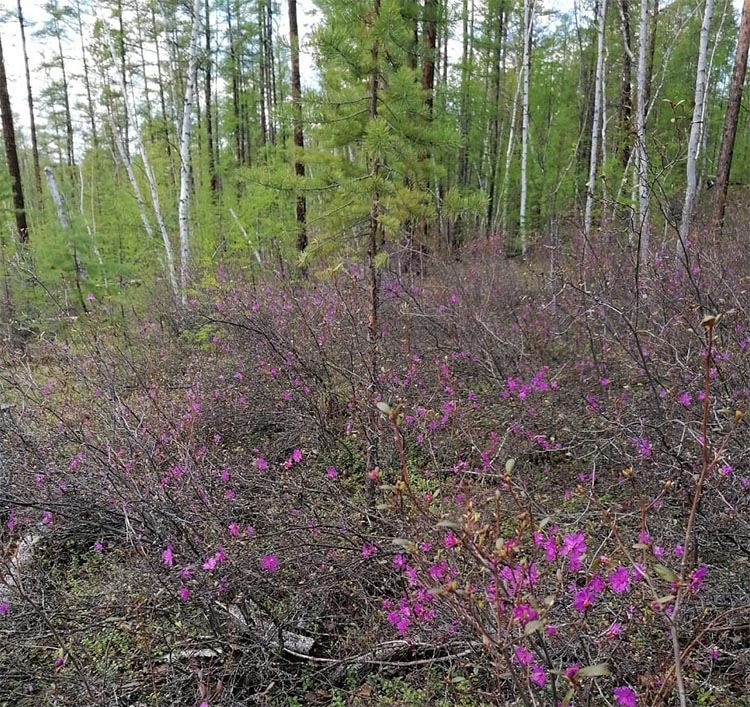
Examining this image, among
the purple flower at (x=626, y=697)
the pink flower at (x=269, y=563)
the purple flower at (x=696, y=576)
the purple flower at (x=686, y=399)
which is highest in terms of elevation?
the purple flower at (x=686, y=399)

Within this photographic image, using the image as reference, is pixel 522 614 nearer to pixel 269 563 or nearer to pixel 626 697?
pixel 626 697

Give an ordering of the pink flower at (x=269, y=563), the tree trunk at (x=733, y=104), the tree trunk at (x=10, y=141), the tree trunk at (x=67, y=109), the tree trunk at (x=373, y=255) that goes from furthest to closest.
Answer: the tree trunk at (x=67, y=109), the tree trunk at (x=10, y=141), the tree trunk at (x=733, y=104), the tree trunk at (x=373, y=255), the pink flower at (x=269, y=563)

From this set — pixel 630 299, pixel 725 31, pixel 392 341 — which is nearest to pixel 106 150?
pixel 392 341

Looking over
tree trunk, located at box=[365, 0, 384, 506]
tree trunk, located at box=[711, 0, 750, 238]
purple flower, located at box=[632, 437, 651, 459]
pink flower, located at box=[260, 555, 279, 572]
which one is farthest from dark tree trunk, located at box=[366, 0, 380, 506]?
tree trunk, located at box=[711, 0, 750, 238]

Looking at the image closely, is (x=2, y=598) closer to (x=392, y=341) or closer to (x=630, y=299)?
(x=392, y=341)

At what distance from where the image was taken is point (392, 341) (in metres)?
5.53

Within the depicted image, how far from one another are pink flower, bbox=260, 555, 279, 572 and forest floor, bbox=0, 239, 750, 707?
4 cm

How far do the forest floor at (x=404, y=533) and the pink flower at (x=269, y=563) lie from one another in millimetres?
36

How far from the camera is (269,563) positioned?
2410mm

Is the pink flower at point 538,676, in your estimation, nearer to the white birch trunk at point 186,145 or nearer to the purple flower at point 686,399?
the purple flower at point 686,399

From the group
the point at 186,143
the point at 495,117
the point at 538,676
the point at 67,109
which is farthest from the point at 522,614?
the point at 67,109

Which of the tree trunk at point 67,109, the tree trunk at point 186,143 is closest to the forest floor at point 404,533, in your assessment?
the tree trunk at point 186,143

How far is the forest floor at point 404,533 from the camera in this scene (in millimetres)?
1653

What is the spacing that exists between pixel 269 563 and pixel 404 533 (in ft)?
2.27
